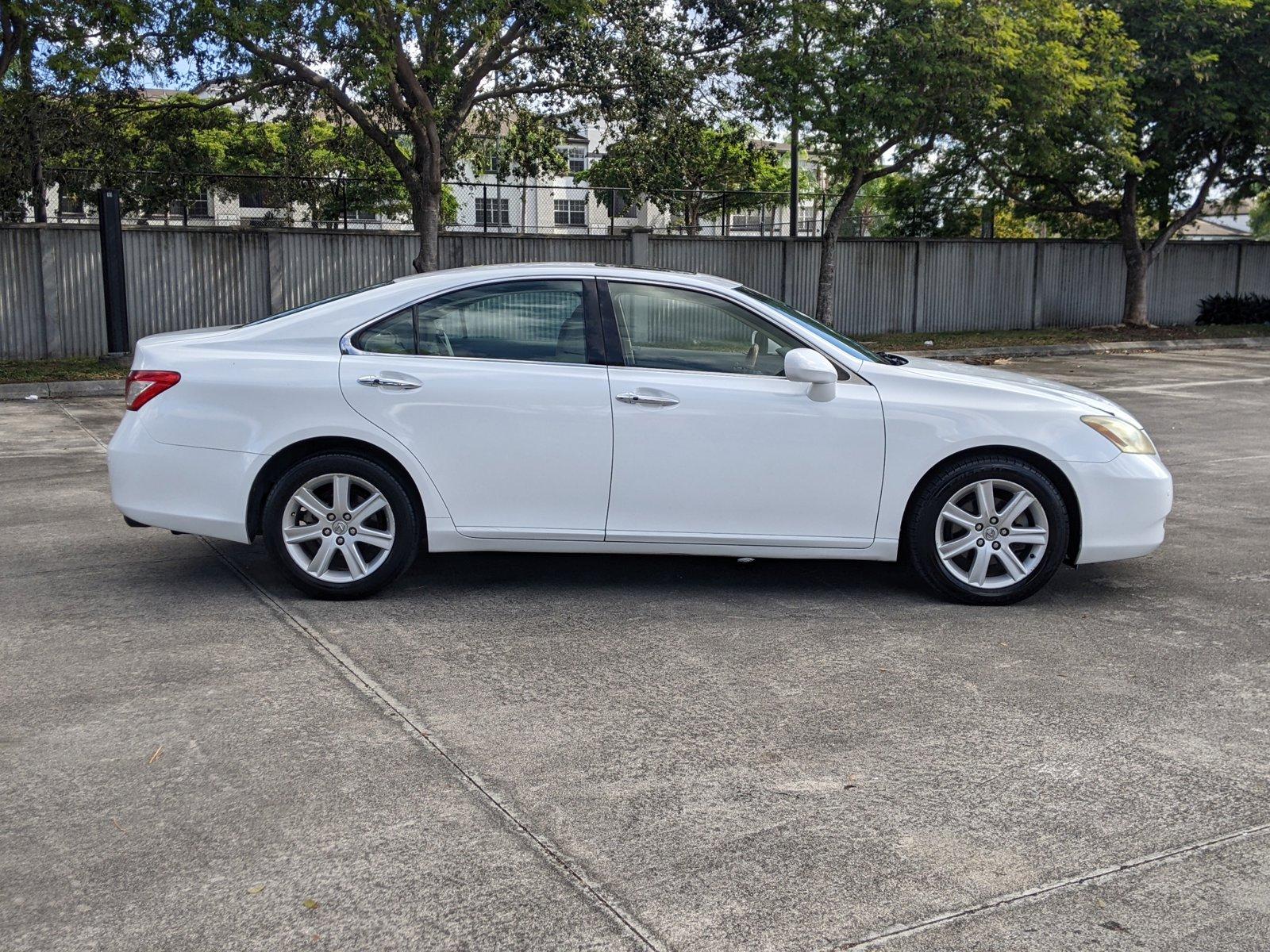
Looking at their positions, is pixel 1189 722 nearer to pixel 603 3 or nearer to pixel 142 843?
pixel 142 843

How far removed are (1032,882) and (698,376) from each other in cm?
309

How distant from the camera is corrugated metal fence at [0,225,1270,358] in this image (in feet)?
63.3

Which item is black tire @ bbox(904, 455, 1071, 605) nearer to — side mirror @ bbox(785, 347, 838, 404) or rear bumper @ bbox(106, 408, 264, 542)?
side mirror @ bbox(785, 347, 838, 404)

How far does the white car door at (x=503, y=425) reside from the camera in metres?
5.78

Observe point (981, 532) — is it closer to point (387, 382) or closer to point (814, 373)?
point (814, 373)

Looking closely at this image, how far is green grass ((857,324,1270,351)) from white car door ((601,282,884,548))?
1667cm

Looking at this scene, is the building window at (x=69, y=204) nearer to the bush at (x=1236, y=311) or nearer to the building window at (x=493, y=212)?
the building window at (x=493, y=212)

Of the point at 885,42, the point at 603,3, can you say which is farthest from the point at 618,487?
the point at 885,42

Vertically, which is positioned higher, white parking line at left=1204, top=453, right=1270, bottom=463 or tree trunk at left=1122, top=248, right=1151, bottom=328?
tree trunk at left=1122, top=248, right=1151, bottom=328

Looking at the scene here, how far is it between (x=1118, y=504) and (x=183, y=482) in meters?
4.47

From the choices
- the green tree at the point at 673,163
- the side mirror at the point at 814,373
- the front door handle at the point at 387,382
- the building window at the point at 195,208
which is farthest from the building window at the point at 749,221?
the front door handle at the point at 387,382

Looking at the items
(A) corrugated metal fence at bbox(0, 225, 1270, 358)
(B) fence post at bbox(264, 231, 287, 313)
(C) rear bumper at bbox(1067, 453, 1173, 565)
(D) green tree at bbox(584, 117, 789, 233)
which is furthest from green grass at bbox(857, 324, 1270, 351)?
(C) rear bumper at bbox(1067, 453, 1173, 565)

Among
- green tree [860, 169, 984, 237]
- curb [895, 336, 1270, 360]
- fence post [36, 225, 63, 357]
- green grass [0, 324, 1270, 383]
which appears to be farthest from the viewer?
green tree [860, 169, 984, 237]

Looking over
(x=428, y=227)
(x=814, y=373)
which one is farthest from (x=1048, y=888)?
(x=428, y=227)
